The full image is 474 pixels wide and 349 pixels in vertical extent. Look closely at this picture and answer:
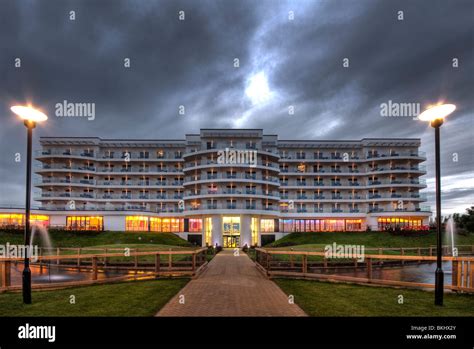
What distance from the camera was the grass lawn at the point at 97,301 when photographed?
8.33 meters

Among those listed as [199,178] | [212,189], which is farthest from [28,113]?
[199,178]

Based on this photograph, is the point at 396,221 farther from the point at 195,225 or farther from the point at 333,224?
the point at 195,225

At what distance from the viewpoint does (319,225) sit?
6241 centimetres

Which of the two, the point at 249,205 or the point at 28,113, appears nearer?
the point at 28,113

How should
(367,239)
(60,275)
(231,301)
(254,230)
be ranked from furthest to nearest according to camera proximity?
(254,230) → (367,239) → (60,275) → (231,301)

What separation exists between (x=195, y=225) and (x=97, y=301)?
50.3 metres

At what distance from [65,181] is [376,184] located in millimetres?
64054

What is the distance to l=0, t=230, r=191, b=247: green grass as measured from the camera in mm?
47131

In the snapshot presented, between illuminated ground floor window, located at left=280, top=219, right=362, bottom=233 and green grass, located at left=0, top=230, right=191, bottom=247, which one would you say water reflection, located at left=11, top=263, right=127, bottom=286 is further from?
illuminated ground floor window, located at left=280, top=219, right=362, bottom=233

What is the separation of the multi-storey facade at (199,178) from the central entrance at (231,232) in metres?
6.06

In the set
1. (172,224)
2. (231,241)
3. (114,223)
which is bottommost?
(231,241)

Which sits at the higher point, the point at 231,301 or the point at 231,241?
the point at 231,301

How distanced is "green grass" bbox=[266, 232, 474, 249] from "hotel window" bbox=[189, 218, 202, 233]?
15833 millimetres

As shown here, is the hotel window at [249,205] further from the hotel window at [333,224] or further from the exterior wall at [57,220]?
the exterior wall at [57,220]
